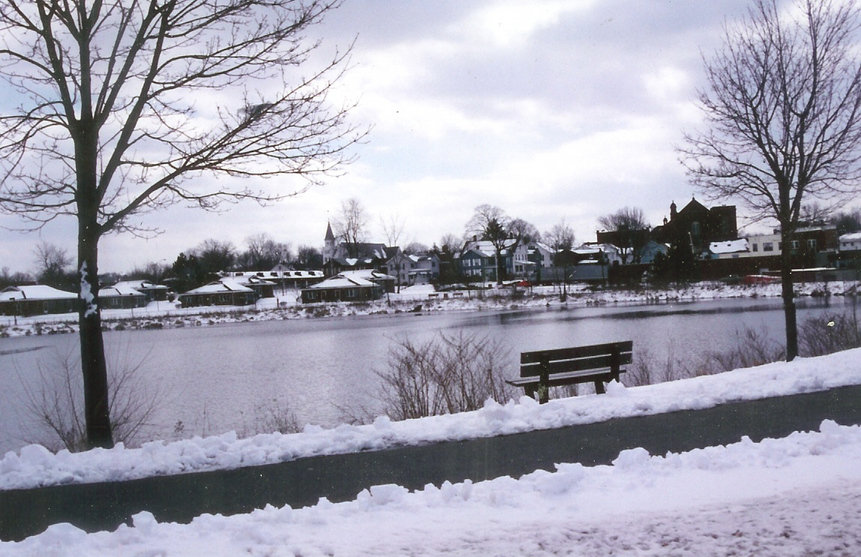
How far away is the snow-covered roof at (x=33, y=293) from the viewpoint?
78.1 meters

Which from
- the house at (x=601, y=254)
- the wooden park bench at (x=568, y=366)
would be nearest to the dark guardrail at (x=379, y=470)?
the wooden park bench at (x=568, y=366)

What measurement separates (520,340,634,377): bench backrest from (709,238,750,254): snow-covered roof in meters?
82.6

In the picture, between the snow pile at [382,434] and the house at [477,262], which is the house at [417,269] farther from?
the snow pile at [382,434]

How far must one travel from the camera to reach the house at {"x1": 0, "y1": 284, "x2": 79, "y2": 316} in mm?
76812

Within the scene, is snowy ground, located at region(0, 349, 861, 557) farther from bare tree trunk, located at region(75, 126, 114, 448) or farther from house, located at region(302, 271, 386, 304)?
house, located at region(302, 271, 386, 304)

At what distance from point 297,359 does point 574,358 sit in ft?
58.0

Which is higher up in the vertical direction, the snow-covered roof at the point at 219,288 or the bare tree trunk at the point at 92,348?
the snow-covered roof at the point at 219,288

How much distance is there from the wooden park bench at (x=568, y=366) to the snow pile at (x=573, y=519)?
412 centimetres

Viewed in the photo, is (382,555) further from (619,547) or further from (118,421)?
(118,421)

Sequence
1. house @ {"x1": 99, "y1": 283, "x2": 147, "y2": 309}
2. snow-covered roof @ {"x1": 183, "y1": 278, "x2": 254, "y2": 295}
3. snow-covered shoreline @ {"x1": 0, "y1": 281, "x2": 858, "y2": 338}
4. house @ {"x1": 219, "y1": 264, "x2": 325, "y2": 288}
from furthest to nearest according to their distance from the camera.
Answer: house @ {"x1": 219, "y1": 264, "x2": 325, "y2": 288}, house @ {"x1": 99, "y1": 283, "x2": 147, "y2": 309}, snow-covered roof @ {"x1": 183, "y1": 278, "x2": 254, "y2": 295}, snow-covered shoreline @ {"x1": 0, "y1": 281, "x2": 858, "y2": 338}

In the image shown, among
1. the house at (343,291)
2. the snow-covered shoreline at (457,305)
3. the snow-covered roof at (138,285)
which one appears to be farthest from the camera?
the snow-covered roof at (138,285)

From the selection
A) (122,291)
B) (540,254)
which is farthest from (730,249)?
Result: (122,291)

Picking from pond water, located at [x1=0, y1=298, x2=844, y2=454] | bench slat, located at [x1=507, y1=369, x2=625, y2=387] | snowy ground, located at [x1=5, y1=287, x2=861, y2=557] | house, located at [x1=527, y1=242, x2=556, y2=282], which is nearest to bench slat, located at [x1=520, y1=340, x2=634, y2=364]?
bench slat, located at [x1=507, y1=369, x2=625, y2=387]

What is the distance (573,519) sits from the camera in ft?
15.5
